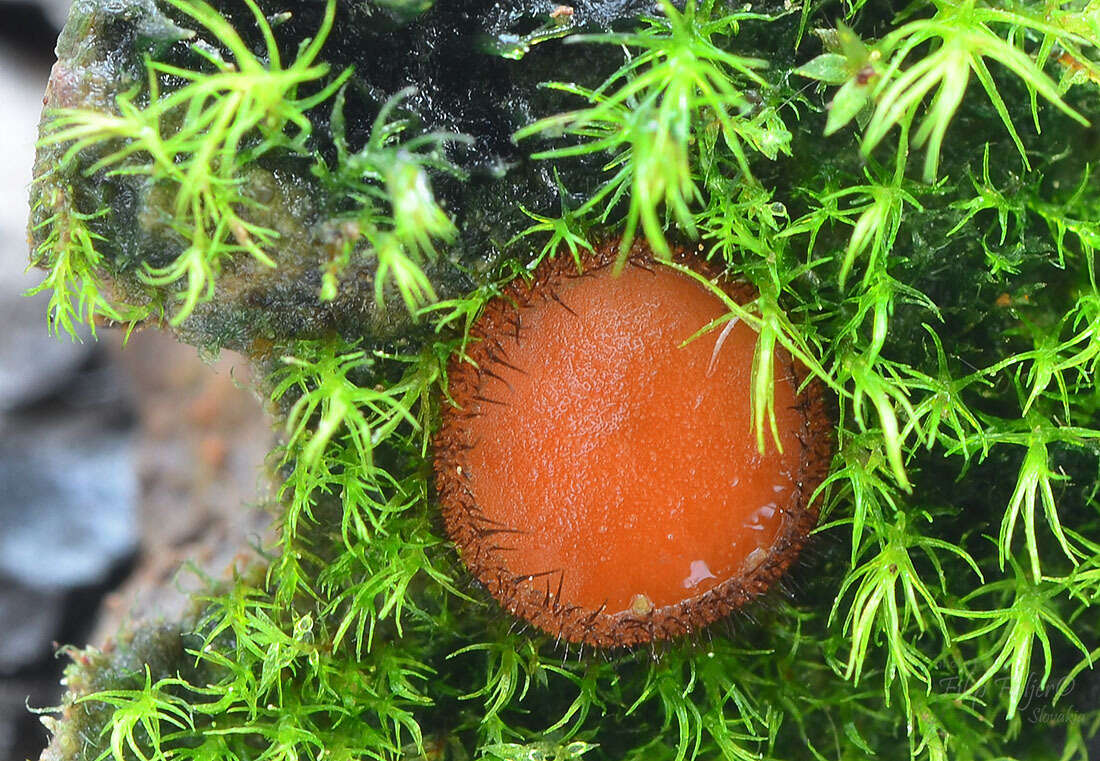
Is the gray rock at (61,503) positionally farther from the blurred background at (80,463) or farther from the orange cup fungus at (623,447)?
the orange cup fungus at (623,447)

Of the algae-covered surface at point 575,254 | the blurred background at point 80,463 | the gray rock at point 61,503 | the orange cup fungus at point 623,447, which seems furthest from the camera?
the gray rock at point 61,503

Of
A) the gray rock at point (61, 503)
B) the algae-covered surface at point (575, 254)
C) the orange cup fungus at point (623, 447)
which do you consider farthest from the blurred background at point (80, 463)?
the orange cup fungus at point (623, 447)

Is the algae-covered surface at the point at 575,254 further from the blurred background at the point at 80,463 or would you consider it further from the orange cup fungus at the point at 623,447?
the blurred background at the point at 80,463

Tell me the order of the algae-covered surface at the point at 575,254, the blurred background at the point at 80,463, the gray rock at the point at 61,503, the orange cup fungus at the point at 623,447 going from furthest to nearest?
the gray rock at the point at 61,503 → the blurred background at the point at 80,463 → the orange cup fungus at the point at 623,447 → the algae-covered surface at the point at 575,254

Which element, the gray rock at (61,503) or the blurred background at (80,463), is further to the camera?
the gray rock at (61,503)

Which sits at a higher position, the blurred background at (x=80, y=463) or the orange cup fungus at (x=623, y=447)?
the orange cup fungus at (x=623, y=447)

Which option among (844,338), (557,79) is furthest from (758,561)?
(557,79)

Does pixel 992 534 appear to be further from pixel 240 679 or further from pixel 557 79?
pixel 240 679
